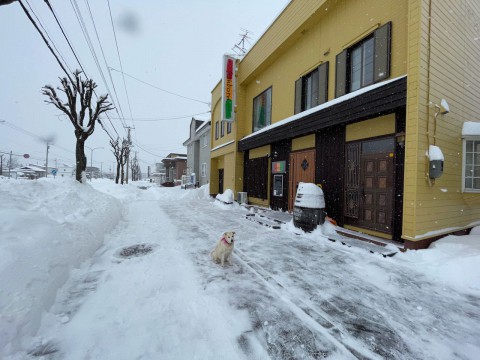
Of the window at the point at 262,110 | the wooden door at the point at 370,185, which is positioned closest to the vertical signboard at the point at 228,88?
the window at the point at 262,110

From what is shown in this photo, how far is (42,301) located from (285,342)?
288 cm

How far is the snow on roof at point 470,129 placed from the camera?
6035 mm

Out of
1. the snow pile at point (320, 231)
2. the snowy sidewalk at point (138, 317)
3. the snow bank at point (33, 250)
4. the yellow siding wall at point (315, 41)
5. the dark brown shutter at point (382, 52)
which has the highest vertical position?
the yellow siding wall at point (315, 41)

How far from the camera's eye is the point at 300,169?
396 inches

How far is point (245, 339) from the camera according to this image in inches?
98.4

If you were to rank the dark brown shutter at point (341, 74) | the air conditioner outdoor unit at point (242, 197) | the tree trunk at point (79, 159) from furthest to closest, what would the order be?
the air conditioner outdoor unit at point (242, 197)
the tree trunk at point (79, 159)
the dark brown shutter at point (341, 74)

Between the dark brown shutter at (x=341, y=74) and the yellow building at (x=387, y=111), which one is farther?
the dark brown shutter at (x=341, y=74)

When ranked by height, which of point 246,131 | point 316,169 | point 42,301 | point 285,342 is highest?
point 246,131

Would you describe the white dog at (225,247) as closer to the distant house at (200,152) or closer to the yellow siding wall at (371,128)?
the yellow siding wall at (371,128)

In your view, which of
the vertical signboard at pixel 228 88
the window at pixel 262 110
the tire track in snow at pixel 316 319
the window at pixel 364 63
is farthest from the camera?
the vertical signboard at pixel 228 88

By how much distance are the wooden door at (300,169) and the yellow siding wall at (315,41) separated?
2203 millimetres

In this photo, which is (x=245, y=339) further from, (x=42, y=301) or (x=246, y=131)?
(x=246, y=131)

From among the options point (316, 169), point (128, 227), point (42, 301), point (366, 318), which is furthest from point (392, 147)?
point (128, 227)

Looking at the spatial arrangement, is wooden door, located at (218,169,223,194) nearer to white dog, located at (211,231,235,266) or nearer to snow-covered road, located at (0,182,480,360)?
snow-covered road, located at (0,182,480,360)
